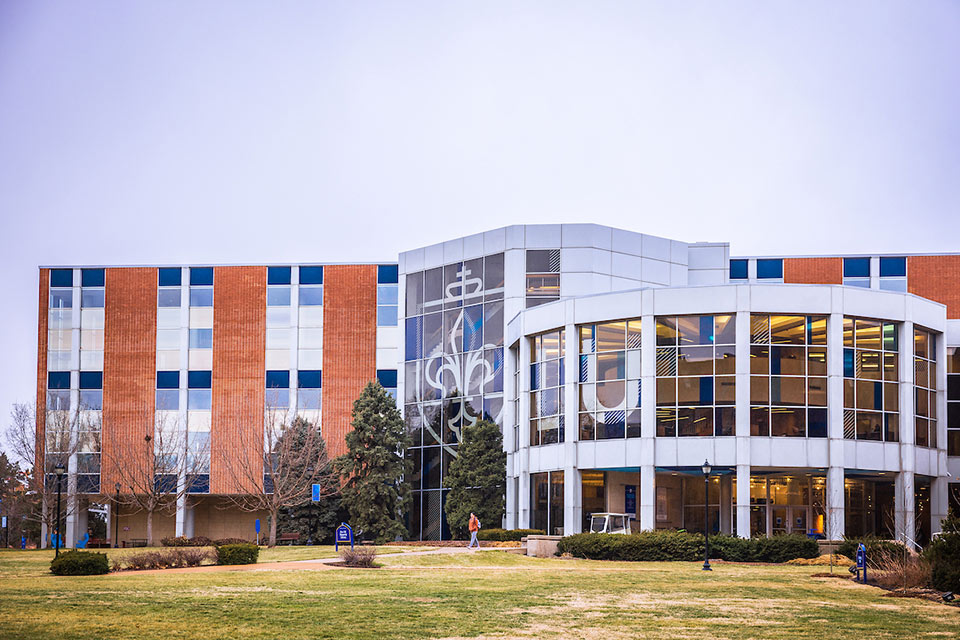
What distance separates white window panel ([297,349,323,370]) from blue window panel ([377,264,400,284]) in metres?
5.86

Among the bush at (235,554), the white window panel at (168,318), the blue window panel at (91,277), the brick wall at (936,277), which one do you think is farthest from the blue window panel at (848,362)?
the blue window panel at (91,277)

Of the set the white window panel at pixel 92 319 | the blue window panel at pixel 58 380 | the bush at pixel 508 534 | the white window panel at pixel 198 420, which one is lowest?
the bush at pixel 508 534

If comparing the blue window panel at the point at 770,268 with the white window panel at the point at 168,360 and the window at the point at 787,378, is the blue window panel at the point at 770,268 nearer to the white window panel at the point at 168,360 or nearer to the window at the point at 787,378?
the window at the point at 787,378

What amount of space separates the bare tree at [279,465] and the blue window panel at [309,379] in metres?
2.25

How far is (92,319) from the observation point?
7144cm

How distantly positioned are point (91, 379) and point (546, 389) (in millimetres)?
34286

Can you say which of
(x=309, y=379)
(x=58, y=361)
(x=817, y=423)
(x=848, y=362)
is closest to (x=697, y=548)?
(x=817, y=423)

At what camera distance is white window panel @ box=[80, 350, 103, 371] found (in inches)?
2800

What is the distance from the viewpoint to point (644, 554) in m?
40.2

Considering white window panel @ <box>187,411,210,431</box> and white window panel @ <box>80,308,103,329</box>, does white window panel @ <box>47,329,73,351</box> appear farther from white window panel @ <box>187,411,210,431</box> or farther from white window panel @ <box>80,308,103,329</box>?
white window panel @ <box>187,411,210,431</box>

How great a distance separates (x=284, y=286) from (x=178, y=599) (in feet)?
159

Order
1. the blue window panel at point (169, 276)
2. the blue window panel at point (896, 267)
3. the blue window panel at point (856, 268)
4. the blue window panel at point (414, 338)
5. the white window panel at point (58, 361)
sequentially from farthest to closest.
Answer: the blue window panel at point (169, 276) < the white window panel at point (58, 361) < the blue window panel at point (856, 268) < the blue window panel at point (896, 267) < the blue window panel at point (414, 338)

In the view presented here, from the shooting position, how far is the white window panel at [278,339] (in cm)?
7031

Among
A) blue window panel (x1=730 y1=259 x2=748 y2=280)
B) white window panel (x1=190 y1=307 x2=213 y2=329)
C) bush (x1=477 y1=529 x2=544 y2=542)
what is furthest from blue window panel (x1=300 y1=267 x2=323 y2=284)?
blue window panel (x1=730 y1=259 x2=748 y2=280)
